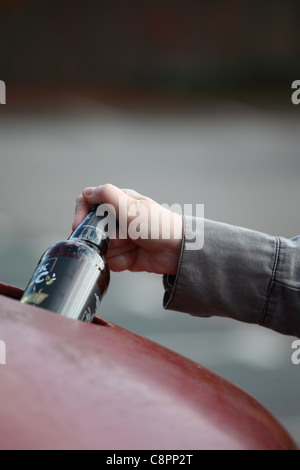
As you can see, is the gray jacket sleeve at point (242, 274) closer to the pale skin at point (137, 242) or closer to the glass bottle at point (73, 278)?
the pale skin at point (137, 242)

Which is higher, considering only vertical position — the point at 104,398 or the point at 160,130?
the point at 160,130

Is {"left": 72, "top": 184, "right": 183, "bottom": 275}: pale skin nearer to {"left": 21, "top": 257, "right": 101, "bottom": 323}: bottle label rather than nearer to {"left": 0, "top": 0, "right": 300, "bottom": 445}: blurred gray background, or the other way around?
{"left": 21, "top": 257, "right": 101, "bottom": 323}: bottle label

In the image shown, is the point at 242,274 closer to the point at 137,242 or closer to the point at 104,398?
the point at 137,242

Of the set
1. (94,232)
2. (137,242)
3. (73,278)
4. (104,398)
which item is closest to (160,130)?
(137,242)

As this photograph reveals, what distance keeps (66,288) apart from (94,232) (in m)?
0.20

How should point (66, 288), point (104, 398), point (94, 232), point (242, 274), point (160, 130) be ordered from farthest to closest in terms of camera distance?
1. point (160, 130)
2. point (242, 274)
3. point (94, 232)
4. point (66, 288)
5. point (104, 398)

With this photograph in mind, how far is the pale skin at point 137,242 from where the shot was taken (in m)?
1.12

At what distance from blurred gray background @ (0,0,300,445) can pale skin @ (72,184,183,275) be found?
164 centimetres

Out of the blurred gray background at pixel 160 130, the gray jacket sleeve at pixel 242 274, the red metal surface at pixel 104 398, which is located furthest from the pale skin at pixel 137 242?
the blurred gray background at pixel 160 130

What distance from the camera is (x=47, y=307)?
2.39ft

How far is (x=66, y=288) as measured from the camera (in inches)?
29.9

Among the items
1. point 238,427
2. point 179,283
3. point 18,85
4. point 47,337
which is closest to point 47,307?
point 47,337

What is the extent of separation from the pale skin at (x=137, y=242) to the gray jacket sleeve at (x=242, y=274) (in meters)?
0.05

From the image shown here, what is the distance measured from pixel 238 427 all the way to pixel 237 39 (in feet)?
45.9
